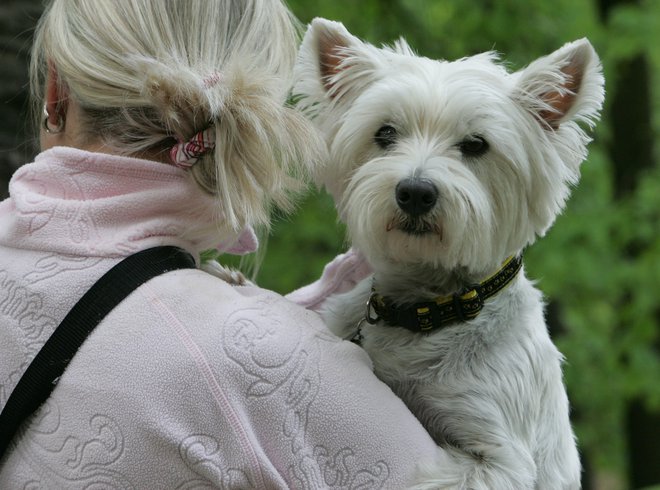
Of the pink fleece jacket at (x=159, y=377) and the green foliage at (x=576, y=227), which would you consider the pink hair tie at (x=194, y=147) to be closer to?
the pink fleece jacket at (x=159, y=377)

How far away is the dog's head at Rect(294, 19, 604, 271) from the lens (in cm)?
261

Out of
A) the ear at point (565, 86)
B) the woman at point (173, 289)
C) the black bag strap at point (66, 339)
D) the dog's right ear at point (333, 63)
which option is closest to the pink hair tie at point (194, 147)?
the woman at point (173, 289)

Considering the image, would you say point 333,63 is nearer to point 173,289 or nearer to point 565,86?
point 565,86

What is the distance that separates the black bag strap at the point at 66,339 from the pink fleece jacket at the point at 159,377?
0.02 meters

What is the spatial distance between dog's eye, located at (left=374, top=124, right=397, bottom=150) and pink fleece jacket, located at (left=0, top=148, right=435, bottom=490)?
91 cm

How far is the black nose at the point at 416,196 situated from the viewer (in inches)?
101

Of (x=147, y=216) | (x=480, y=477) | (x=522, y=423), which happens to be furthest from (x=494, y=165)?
(x=147, y=216)

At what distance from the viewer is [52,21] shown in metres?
2.15

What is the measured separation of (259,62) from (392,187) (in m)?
0.59

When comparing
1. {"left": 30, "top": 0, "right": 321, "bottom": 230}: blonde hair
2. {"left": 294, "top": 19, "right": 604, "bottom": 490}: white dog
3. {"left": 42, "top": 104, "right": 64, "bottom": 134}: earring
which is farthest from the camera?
{"left": 294, "top": 19, "right": 604, "bottom": 490}: white dog

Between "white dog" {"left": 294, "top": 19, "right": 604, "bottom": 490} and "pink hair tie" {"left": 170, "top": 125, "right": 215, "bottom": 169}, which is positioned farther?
"white dog" {"left": 294, "top": 19, "right": 604, "bottom": 490}

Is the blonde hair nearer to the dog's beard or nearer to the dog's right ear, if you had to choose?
the dog's beard

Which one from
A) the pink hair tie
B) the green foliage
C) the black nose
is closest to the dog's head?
the black nose

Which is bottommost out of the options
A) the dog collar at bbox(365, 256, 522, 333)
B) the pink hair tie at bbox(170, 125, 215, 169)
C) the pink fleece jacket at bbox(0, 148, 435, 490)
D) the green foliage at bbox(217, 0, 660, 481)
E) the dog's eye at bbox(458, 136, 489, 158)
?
the green foliage at bbox(217, 0, 660, 481)
